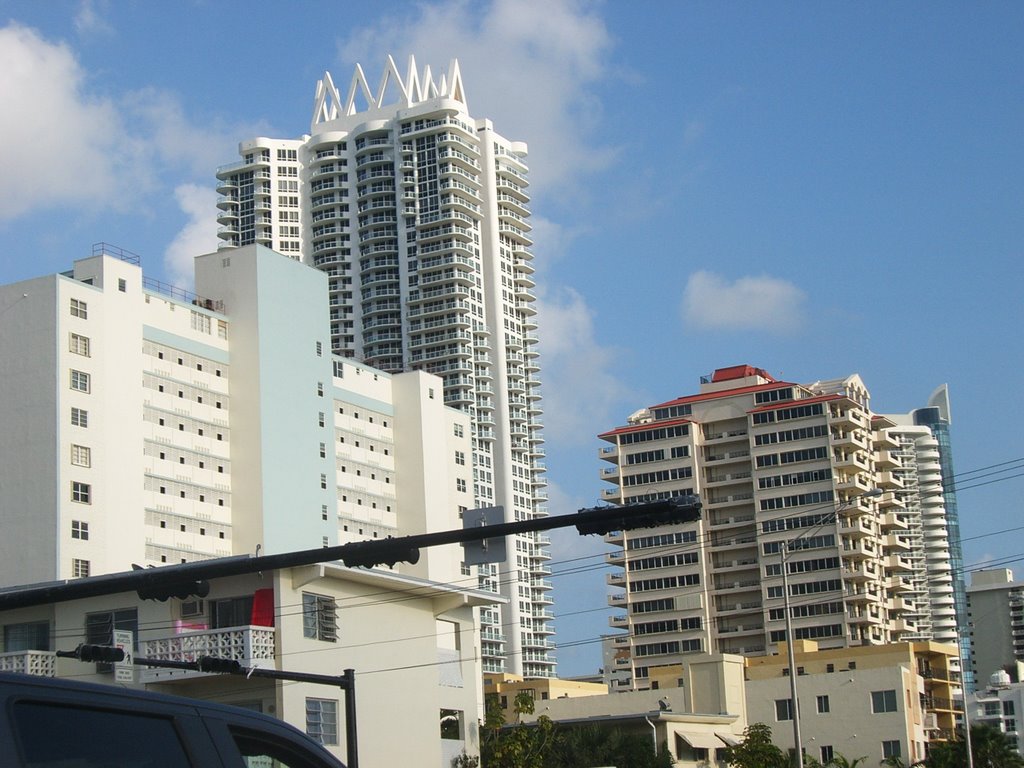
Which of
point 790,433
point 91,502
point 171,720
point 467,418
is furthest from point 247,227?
point 171,720

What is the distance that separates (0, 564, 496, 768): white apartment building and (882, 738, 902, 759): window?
50.5m

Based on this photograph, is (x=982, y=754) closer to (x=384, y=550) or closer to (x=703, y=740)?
(x=703, y=740)

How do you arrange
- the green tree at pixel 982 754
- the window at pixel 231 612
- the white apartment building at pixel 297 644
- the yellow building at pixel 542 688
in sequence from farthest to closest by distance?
the yellow building at pixel 542 688 → the green tree at pixel 982 754 → the window at pixel 231 612 → the white apartment building at pixel 297 644

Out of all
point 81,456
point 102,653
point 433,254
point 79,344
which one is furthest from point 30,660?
point 433,254

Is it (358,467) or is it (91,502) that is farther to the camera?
(358,467)

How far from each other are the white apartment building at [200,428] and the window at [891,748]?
119ft

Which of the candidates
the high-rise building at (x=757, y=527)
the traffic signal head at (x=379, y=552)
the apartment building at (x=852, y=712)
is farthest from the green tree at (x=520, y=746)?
the high-rise building at (x=757, y=527)

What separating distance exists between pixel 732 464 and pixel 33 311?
87.5 meters

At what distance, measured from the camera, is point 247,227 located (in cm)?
18962

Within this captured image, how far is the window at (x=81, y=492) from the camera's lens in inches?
3634

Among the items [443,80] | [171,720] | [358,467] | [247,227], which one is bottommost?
[171,720]

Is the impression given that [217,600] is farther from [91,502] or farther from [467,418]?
[467,418]

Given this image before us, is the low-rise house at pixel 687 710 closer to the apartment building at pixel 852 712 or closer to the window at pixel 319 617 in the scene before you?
the apartment building at pixel 852 712

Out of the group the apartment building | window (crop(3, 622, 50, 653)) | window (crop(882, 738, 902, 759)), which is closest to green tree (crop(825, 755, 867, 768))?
window (crop(882, 738, 902, 759))
